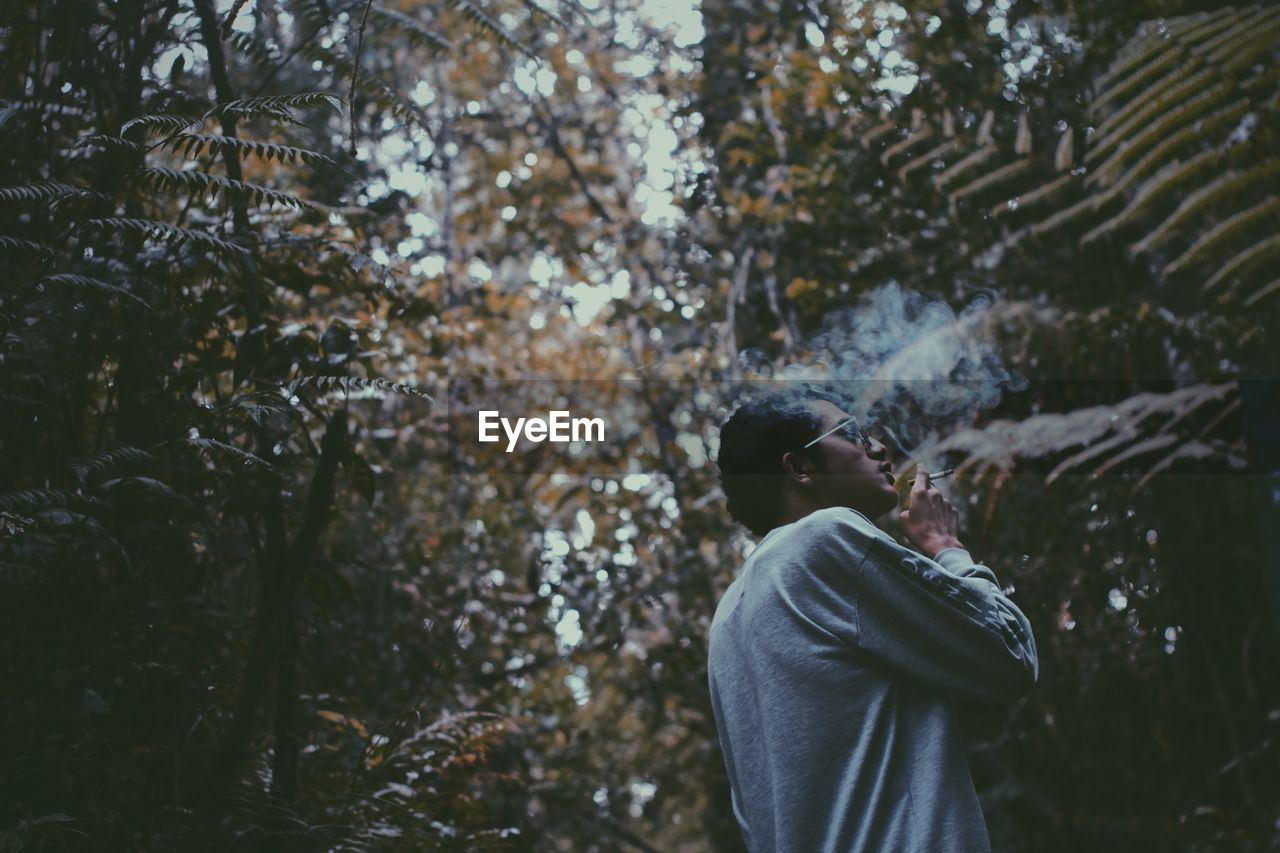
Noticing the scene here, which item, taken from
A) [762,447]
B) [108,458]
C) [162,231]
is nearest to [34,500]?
[108,458]

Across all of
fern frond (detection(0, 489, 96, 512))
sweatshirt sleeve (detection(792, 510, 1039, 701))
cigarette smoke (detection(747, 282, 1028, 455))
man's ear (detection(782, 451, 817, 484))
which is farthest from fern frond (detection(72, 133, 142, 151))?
cigarette smoke (detection(747, 282, 1028, 455))

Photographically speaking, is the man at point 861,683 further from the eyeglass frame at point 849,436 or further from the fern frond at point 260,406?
the fern frond at point 260,406

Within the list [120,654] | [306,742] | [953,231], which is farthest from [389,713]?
[953,231]

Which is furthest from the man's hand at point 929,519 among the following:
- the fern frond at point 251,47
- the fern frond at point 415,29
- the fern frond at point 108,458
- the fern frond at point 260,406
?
the fern frond at point 251,47

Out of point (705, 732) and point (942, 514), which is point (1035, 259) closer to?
point (705, 732)

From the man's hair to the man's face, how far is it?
1.1 inches

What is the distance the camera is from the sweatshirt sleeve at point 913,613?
5.14 ft

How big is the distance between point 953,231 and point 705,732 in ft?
11.0

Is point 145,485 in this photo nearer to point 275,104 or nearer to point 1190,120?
point 275,104

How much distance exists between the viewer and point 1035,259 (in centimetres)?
604

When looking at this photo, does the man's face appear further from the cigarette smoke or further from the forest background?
the cigarette smoke

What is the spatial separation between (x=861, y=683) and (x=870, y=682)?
12 millimetres

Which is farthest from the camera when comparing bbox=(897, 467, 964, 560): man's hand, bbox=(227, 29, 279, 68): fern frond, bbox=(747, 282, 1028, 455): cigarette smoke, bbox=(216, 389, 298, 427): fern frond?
bbox=(747, 282, 1028, 455): cigarette smoke

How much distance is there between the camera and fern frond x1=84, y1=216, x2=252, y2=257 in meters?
2.14
